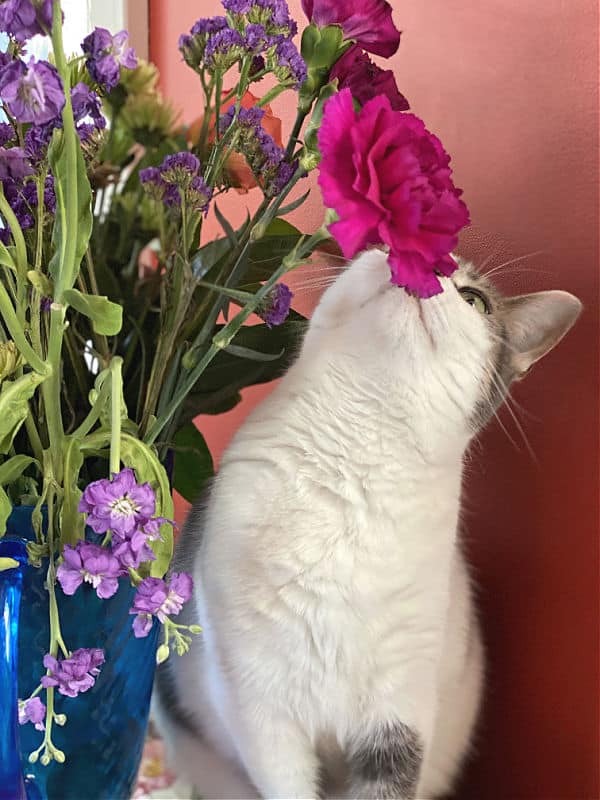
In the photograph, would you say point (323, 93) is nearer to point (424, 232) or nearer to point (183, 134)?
point (424, 232)

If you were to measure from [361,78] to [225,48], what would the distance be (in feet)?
0.37

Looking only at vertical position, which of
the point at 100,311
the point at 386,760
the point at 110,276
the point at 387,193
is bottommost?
the point at 386,760

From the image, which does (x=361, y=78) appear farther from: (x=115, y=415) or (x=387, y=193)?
(x=115, y=415)

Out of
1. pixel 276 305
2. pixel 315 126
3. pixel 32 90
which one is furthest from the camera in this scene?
pixel 276 305

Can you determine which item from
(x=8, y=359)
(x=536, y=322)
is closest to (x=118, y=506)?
(x=8, y=359)

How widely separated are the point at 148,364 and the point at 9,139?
0.90 ft

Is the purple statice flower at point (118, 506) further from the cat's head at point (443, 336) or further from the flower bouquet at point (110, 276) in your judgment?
the cat's head at point (443, 336)

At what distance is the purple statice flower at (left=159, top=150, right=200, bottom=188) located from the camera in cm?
64

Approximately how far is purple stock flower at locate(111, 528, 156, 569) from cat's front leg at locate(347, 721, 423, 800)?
361mm

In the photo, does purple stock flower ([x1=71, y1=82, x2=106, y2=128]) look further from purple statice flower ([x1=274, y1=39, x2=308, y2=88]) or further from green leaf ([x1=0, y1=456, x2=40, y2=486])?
green leaf ([x1=0, y1=456, x2=40, y2=486])

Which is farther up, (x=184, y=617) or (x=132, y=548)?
(x=132, y=548)

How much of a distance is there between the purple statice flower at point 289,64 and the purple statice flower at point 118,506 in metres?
0.33

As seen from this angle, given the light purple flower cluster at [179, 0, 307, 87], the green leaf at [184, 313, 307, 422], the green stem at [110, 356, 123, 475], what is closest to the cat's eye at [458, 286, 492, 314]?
the green leaf at [184, 313, 307, 422]

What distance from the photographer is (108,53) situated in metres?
0.57
